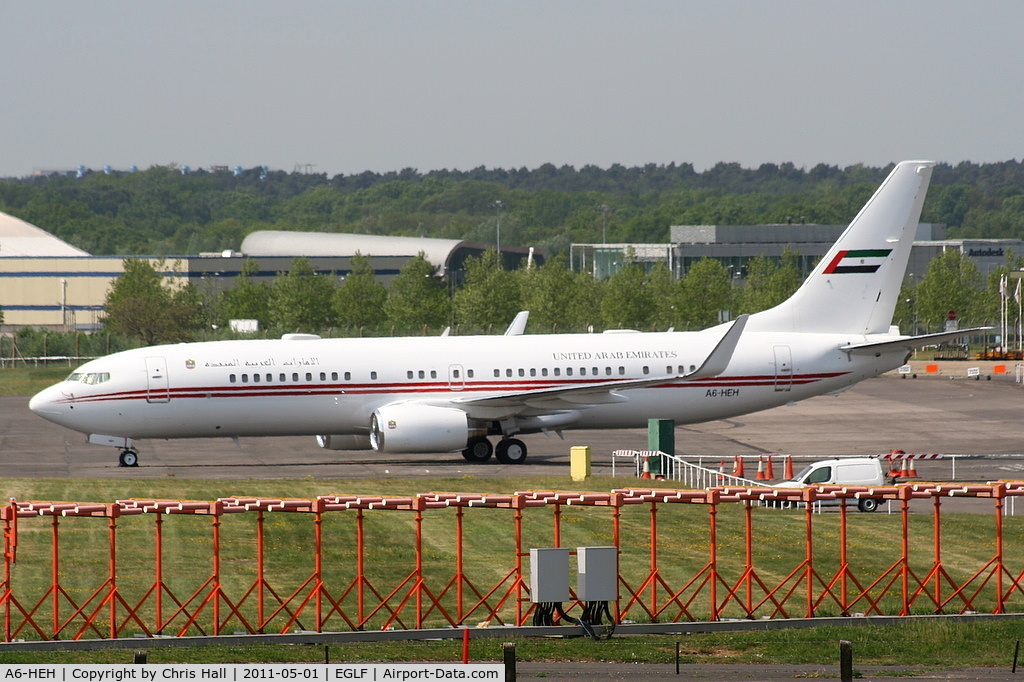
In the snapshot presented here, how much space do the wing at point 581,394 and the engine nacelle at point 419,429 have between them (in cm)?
103

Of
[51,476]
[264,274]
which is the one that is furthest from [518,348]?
[264,274]

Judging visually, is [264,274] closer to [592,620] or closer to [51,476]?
[51,476]

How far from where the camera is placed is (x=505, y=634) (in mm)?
23031

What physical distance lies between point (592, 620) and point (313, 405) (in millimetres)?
23678

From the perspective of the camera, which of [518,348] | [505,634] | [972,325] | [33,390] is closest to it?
[505,634]

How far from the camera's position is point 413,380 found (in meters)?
46.4

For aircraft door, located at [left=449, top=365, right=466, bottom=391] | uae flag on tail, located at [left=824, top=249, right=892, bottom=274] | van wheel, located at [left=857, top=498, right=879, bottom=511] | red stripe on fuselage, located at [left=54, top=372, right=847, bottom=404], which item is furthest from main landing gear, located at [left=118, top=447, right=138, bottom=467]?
uae flag on tail, located at [left=824, top=249, right=892, bottom=274]

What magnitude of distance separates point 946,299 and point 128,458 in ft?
275

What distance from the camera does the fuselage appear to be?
148ft

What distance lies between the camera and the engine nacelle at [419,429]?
45.0 meters

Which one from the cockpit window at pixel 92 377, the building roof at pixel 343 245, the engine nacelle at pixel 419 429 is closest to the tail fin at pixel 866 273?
the engine nacelle at pixel 419 429

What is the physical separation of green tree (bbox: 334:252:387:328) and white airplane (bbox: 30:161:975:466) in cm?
6992

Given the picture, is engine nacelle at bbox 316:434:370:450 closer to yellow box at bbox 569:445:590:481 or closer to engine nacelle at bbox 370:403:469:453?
engine nacelle at bbox 370:403:469:453

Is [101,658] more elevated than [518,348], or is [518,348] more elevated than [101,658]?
[518,348]
